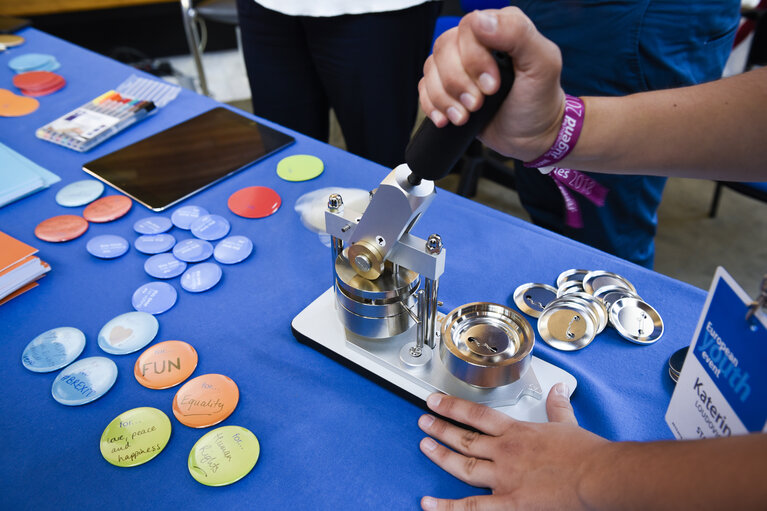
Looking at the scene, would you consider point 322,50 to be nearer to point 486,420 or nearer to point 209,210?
point 209,210

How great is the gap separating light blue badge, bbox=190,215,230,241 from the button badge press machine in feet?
1.00

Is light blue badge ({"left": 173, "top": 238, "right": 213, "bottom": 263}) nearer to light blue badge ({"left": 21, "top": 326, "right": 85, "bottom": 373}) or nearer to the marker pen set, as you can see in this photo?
light blue badge ({"left": 21, "top": 326, "right": 85, "bottom": 373})

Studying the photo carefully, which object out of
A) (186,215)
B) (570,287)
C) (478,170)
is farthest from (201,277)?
(478,170)

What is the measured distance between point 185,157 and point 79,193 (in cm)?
22

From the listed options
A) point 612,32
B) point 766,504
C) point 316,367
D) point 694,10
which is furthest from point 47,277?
point 694,10

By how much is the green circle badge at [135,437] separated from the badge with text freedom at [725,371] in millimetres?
613

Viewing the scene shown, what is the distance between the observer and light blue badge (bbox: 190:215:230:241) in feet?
3.17

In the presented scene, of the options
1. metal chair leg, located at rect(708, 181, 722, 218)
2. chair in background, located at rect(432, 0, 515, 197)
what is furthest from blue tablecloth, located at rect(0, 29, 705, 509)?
metal chair leg, located at rect(708, 181, 722, 218)

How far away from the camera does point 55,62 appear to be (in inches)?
60.9

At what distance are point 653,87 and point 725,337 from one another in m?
0.72

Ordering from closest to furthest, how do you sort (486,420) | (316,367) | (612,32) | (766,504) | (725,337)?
(766,504), (725,337), (486,420), (316,367), (612,32)

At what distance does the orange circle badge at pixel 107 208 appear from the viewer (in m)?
1.00

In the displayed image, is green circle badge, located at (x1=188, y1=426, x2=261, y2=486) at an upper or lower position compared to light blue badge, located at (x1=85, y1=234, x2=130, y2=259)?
lower

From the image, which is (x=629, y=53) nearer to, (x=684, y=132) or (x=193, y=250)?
(x=684, y=132)
